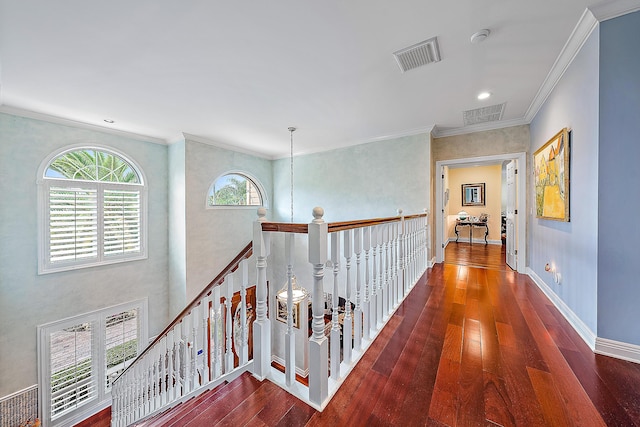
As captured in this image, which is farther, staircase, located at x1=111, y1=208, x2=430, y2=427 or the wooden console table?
the wooden console table

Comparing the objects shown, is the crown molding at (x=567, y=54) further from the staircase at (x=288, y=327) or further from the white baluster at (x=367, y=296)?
the white baluster at (x=367, y=296)

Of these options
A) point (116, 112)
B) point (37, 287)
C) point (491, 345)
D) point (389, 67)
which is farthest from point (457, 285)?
point (37, 287)

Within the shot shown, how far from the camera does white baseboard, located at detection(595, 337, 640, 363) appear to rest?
4.96ft

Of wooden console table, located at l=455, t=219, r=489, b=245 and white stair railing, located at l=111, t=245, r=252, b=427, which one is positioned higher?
wooden console table, located at l=455, t=219, r=489, b=245

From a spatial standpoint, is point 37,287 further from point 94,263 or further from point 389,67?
point 389,67

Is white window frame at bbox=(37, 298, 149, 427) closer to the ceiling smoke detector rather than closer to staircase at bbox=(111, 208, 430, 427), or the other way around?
staircase at bbox=(111, 208, 430, 427)

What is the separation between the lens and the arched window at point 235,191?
4898 mm

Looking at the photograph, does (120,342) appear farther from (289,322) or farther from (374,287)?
(374,287)

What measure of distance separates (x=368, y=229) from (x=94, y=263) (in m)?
4.53

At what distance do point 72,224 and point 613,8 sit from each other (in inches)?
248

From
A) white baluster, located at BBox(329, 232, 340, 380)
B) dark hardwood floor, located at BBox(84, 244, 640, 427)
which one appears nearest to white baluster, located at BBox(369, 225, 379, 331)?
dark hardwood floor, located at BBox(84, 244, 640, 427)

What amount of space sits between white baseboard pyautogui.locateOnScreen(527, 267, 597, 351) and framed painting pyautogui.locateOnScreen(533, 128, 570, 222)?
31.1 inches

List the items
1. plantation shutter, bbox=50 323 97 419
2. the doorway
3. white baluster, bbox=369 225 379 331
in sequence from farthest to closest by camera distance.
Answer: the doorway
plantation shutter, bbox=50 323 97 419
white baluster, bbox=369 225 379 331

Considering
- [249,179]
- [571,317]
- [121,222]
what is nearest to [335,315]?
[571,317]
